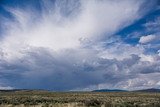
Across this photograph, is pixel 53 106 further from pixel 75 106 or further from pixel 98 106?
pixel 98 106

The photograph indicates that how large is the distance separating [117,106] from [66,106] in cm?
645

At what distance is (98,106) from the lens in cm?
3706

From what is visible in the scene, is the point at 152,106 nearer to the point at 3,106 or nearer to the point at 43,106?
the point at 43,106

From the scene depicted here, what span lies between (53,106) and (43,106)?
1199mm

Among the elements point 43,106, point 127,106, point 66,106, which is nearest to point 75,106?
point 66,106

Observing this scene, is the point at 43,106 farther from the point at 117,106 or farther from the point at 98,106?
the point at 117,106

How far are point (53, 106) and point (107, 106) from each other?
6574 millimetres

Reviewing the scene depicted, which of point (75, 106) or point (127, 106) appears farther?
point (127, 106)

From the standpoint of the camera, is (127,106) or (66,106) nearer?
(66,106)

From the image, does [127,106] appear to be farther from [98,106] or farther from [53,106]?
[53,106]

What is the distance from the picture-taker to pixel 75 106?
35.9 m

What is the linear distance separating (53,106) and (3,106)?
6.09 m

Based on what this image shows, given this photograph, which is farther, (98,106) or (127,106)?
(127,106)

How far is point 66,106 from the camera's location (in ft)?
119
